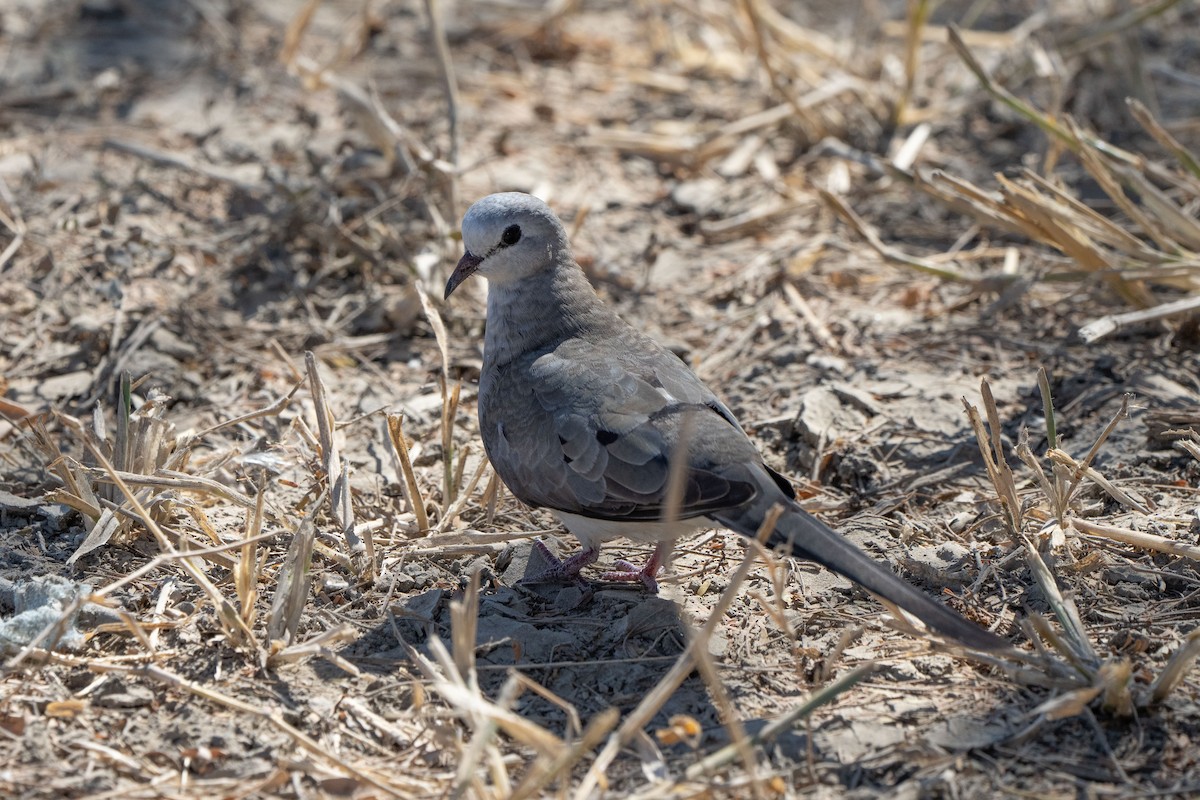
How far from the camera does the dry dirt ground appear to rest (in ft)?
8.93

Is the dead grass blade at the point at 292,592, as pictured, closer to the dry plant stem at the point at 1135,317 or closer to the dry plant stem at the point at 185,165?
the dry plant stem at the point at 1135,317

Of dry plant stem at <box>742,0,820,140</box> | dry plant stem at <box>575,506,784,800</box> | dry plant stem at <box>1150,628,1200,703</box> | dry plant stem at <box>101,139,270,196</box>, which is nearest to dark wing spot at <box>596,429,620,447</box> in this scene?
dry plant stem at <box>575,506,784,800</box>

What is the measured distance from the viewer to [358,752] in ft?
9.07

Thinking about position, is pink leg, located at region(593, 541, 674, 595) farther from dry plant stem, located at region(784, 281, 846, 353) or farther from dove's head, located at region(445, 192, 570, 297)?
dry plant stem, located at region(784, 281, 846, 353)

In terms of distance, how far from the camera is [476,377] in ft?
15.0

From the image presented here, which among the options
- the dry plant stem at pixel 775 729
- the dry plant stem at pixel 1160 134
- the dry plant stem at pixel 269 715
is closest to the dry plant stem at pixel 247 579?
the dry plant stem at pixel 269 715

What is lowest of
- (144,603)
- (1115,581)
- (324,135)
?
(1115,581)

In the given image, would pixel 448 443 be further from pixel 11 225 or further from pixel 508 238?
pixel 11 225

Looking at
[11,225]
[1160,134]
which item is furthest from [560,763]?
[11,225]

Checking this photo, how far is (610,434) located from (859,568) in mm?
767

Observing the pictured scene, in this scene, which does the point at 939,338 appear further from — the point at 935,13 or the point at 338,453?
the point at 935,13

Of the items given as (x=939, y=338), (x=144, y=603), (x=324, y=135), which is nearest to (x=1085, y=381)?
(x=939, y=338)

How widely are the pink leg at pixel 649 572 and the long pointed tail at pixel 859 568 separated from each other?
18.8 inches

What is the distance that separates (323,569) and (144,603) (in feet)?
1.56
